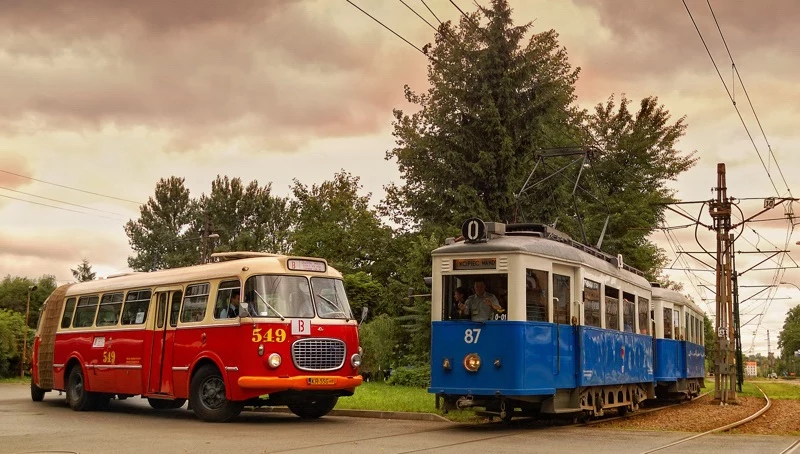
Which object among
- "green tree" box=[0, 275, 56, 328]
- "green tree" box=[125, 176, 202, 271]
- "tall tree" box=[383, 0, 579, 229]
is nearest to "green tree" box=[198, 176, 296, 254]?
"green tree" box=[125, 176, 202, 271]

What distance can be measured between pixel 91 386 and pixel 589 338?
34.0ft

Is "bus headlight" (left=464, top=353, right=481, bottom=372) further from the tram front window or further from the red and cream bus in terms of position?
the red and cream bus

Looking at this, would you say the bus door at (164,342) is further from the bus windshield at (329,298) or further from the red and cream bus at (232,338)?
the bus windshield at (329,298)

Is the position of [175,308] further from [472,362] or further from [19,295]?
[19,295]

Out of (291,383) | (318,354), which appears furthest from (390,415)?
(291,383)

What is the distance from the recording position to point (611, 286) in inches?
783

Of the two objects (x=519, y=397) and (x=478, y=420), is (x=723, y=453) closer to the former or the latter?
(x=519, y=397)

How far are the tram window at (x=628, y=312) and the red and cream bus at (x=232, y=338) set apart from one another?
6.00 m

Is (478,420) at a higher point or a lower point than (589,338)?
lower

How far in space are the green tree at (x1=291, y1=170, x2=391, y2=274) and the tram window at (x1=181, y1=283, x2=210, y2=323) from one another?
26519 millimetres

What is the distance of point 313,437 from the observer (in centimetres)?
1466

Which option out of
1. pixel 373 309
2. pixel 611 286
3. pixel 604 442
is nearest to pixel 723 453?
pixel 604 442

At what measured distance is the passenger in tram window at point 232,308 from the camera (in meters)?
17.5

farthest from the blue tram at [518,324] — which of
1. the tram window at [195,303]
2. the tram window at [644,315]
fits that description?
the tram window at [195,303]
